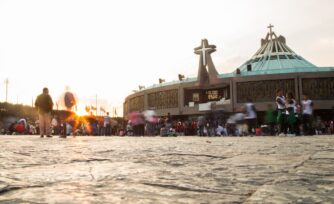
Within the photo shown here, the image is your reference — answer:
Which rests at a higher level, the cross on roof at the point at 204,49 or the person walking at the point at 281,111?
the cross on roof at the point at 204,49

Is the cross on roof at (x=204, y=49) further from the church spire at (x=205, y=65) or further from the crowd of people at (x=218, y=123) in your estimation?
the crowd of people at (x=218, y=123)

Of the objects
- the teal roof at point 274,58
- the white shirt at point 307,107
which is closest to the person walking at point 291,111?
the white shirt at point 307,107

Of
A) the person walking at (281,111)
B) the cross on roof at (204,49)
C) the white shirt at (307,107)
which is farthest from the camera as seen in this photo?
the cross on roof at (204,49)

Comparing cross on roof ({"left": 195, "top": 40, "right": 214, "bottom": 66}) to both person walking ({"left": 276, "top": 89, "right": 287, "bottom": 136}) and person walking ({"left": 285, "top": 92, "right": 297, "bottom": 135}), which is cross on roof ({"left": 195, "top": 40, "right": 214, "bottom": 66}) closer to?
person walking ({"left": 276, "top": 89, "right": 287, "bottom": 136})

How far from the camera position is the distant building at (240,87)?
44250 millimetres

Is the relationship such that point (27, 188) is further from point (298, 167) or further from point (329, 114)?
point (329, 114)

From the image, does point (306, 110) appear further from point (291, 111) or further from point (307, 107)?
point (291, 111)

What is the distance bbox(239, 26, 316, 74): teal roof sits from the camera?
178ft

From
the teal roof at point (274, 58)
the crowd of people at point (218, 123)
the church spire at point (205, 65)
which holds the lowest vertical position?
the crowd of people at point (218, 123)

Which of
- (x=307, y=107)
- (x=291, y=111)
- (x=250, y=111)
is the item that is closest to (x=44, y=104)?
(x=291, y=111)

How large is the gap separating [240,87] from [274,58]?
536 inches

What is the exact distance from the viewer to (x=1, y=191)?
1.53m

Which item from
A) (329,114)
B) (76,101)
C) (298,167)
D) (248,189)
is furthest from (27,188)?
(329,114)

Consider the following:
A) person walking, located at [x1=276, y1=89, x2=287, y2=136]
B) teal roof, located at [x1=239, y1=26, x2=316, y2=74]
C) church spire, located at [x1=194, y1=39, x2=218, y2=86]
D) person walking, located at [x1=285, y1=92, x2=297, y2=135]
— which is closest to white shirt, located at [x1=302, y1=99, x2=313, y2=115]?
person walking, located at [x1=285, y1=92, x2=297, y2=135]
